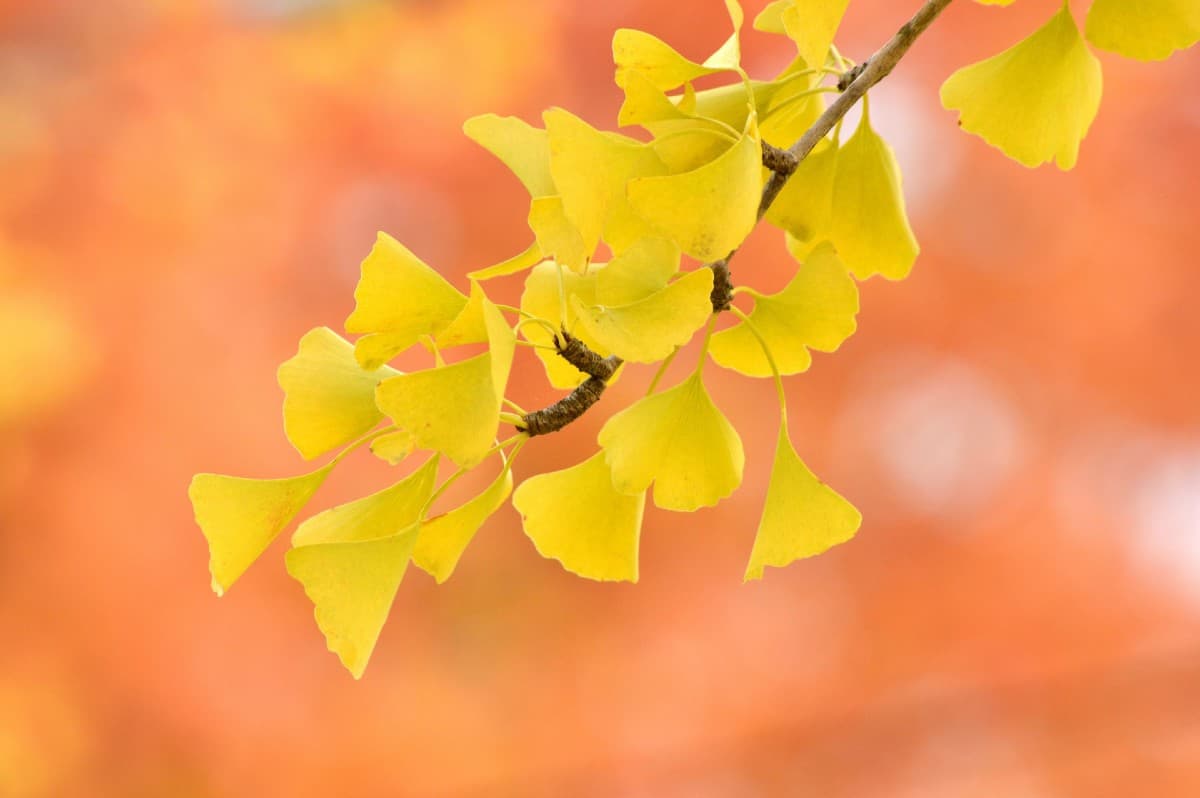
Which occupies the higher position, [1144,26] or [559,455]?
[1144,26]

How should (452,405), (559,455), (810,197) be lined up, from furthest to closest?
(559,455) → (810,197) → (452,405)

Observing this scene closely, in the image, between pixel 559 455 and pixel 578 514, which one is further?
pixel 559 455

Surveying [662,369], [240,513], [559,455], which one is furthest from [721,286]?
[559,455]

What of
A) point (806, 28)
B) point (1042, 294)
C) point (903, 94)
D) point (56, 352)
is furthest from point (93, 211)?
point (806, 28)

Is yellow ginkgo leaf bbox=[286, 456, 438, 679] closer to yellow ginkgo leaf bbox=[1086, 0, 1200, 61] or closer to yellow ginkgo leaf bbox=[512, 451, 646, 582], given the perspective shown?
yellow ginkgo leaf bbox=[512, 451, 646, 582]

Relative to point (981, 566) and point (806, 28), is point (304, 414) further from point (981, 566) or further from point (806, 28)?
point (981, 566)

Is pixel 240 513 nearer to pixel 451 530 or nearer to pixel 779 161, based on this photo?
pixel 451 530

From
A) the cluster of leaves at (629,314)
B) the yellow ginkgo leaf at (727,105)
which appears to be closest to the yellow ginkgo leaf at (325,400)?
the cluster of leaves at (629,314)
